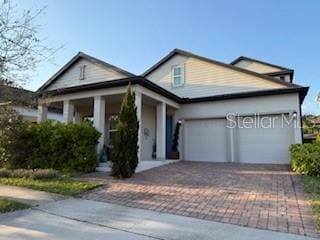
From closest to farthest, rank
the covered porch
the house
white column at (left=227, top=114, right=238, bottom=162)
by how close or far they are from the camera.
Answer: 1. the covered porch
2. the house
3. white column at (left=227, top=114, right=238, bottom=162)

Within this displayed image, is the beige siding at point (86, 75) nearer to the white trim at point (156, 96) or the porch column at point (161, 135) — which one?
the white trim at point (156, 96)

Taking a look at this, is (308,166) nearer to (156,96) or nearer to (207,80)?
(156,96)

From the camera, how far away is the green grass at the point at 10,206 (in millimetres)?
6164

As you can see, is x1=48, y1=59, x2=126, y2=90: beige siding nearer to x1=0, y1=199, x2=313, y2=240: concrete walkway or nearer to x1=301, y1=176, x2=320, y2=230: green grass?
x1=0, y1=199, x2=313, y2=240: concrete walkway

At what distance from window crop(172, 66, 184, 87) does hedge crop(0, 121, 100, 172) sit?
24.7ft

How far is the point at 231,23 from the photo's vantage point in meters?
15.1

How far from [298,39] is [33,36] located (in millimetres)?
13421

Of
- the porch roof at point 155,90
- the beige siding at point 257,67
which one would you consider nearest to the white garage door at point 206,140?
the porch roof at point 155,90

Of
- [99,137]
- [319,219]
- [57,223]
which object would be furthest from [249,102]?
[57,223]

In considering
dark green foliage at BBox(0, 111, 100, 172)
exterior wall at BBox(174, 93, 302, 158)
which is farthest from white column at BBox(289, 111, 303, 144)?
dark green foliage at BBox(0, 111, 100, 172)

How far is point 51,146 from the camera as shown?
37.0 ft

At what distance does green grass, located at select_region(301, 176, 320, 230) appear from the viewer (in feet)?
18.7

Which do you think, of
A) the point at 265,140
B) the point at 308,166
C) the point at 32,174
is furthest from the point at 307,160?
the point at 32,174

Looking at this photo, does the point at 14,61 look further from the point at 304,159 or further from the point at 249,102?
the point at 249,102
